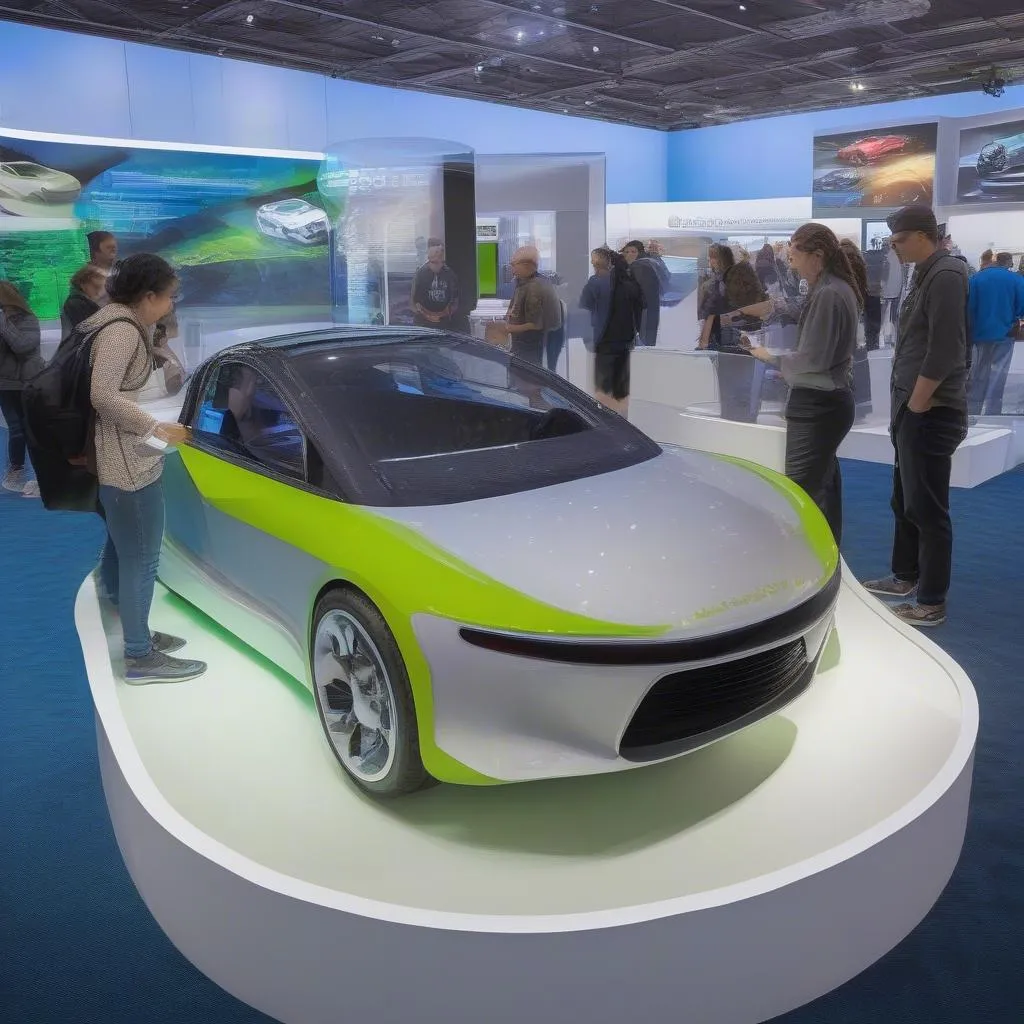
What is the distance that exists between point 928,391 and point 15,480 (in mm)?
6090

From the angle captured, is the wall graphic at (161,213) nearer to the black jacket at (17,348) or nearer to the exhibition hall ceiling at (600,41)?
the exhibition hall ceiling at (600,41)

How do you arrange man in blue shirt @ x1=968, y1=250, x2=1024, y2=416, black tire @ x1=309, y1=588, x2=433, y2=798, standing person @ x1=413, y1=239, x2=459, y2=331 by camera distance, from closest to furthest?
1. black tire @ x1=309, y1=588, x2=433, y2=798
2. man in blue shirt @ x1=968, y1=250, x2=1024, y2=416
3. standing person @ x1=413, y1=239, x2=459, y2=331

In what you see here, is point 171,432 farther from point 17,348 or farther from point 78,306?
point 17,348

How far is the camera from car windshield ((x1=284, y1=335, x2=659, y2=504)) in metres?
2.75

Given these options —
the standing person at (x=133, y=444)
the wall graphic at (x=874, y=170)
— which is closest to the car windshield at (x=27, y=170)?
the standing person at (x=133, y=444)

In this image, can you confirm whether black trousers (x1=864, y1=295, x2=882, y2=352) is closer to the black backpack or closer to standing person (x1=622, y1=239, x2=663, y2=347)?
standing person (x1=622, y1=239, x2=663, y2=347)

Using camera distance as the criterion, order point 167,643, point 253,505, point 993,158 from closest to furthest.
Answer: point 253,505, point 167,643, point 993,158

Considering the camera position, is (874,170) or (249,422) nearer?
(249,422)

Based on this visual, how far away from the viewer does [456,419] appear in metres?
3.30

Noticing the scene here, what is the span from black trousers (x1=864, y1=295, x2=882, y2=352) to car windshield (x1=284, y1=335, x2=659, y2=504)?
5.95 m

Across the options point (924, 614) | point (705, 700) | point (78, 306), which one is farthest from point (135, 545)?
point (78, 306)

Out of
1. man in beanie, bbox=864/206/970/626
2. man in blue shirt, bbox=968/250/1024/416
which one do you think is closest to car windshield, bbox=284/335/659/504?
man in beanie, bbox=864/206/970/626

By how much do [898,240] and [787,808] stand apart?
2.42m

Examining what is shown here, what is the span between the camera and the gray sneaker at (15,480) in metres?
7.07
